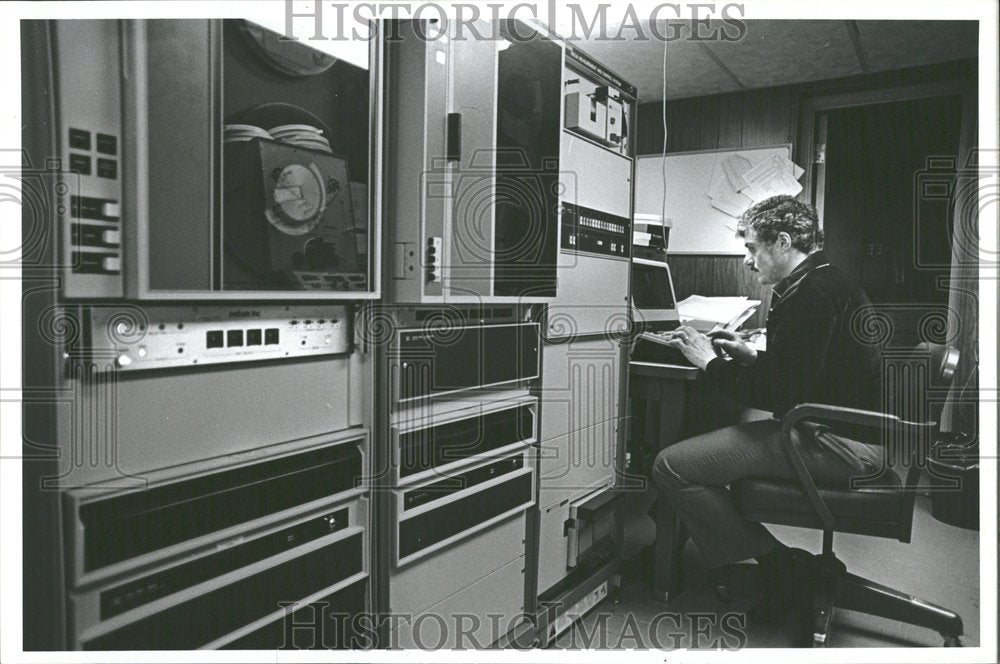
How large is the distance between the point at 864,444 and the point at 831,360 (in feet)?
0.86

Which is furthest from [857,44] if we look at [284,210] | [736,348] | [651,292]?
[284,210]

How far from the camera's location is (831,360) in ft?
5.72

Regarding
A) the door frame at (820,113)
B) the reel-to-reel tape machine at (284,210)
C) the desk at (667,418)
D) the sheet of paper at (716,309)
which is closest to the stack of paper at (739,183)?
the door frame at (820,113)

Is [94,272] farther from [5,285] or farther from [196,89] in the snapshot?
[196,89]

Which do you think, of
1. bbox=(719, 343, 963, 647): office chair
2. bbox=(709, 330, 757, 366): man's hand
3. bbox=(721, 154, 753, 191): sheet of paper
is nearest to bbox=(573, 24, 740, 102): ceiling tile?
bbox=(721, 154, 753, 191): sheet of paper

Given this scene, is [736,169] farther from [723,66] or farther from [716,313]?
[716,313]

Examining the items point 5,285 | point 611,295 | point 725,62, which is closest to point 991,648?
point 611,295

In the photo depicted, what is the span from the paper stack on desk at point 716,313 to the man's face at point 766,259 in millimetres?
481

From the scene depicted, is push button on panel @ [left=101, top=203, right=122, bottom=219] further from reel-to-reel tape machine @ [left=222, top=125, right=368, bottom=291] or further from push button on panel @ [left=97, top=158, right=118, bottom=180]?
reel-to-reel tape machine @ [left=222, top=125, right=368, bottom=291]

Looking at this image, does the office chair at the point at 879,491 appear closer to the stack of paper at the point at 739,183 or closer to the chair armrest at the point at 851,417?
the chair armrest at the point at 851,417

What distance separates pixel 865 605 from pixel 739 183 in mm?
2322

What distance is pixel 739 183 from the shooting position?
3410 millimetres

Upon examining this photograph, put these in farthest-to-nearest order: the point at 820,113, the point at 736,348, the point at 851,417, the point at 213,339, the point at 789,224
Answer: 1. the point at 820,113
2. the point at 736,348
3. the point at 789,224
4. the point at 851,417
5. the point at 213,339

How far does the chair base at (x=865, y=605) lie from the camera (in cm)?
170
